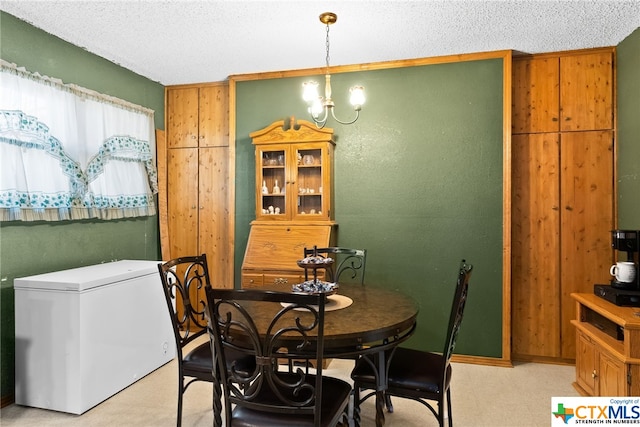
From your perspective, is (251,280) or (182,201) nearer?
(251,280)

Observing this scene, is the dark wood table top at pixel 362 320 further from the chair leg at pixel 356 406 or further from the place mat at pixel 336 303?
the chair leg at pixel 356 406

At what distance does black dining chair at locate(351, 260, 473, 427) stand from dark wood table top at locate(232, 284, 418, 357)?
6.9 inches

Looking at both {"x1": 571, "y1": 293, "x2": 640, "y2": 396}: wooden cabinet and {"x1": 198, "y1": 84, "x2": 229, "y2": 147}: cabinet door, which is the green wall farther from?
{"x1": 571, "y1": 293, "x2": 640, "y2": 396}: wooden cabinet

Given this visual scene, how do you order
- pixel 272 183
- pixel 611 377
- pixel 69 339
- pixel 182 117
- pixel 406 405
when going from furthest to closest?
1. pixel 182 117
2. pixel 272 183
3. pixel 406 405
4. pixel 69 339
5. pixel 611 377

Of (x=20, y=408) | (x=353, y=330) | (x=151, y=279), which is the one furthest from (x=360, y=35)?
(x=20, y=408)

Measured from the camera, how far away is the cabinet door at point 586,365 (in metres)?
2.70

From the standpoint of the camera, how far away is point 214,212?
166 inches

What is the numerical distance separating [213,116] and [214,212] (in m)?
1.02

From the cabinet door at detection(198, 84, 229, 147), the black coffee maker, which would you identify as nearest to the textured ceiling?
the cabinet door at detection(198, 84, 229, 147)

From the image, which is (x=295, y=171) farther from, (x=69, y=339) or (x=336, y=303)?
(x=69, y=339)

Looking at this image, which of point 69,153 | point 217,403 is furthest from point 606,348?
point 69,153

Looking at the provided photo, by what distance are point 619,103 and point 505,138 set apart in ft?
3.05

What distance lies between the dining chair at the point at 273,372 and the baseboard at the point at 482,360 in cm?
210

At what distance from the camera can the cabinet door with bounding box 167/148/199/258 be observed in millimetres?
4270
